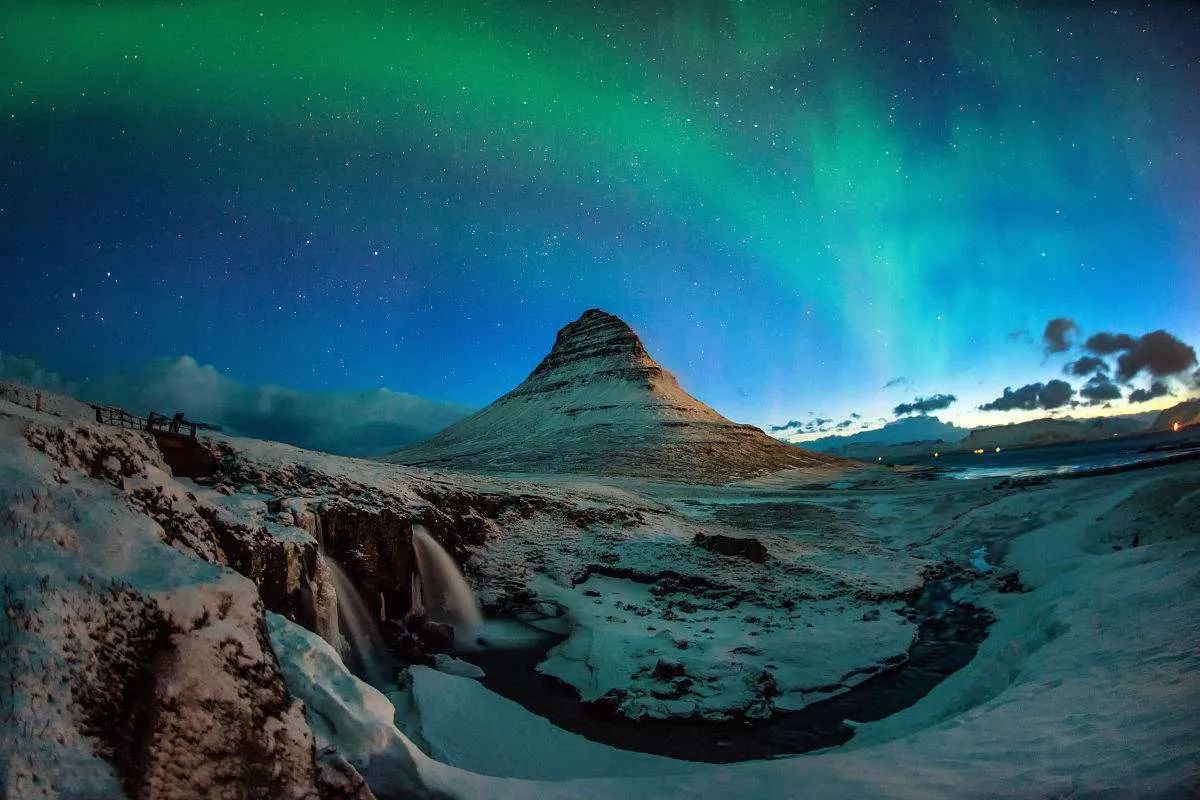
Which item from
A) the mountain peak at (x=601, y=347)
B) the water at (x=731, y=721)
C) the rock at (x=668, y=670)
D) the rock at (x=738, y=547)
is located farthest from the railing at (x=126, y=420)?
the mountain peak at (x=601, y=347)

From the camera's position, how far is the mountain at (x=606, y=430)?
9856cm

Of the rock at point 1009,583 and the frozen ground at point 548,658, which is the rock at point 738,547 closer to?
the frozen ground at point 548,658

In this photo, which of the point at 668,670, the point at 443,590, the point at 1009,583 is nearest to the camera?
the point at 668,670

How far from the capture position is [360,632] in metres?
16.6

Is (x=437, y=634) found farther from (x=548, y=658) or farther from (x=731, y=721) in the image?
(x=731, y=721)

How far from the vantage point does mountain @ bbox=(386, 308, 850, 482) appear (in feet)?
323

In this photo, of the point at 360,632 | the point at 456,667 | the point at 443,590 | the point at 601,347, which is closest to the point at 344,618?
the point at 360,632

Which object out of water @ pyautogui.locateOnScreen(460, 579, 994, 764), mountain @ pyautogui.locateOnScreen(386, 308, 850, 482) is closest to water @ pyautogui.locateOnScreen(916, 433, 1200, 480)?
mountain @ pyautogui.locateOnScreen(386, 308, 850, 482)

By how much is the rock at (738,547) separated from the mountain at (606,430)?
193ft

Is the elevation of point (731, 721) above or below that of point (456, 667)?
below

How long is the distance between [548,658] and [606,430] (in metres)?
104

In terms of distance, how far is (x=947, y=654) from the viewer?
16.6 metres

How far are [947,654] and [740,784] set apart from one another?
12.7 meters

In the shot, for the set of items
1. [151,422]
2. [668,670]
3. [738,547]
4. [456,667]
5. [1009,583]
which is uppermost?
[151,422]
